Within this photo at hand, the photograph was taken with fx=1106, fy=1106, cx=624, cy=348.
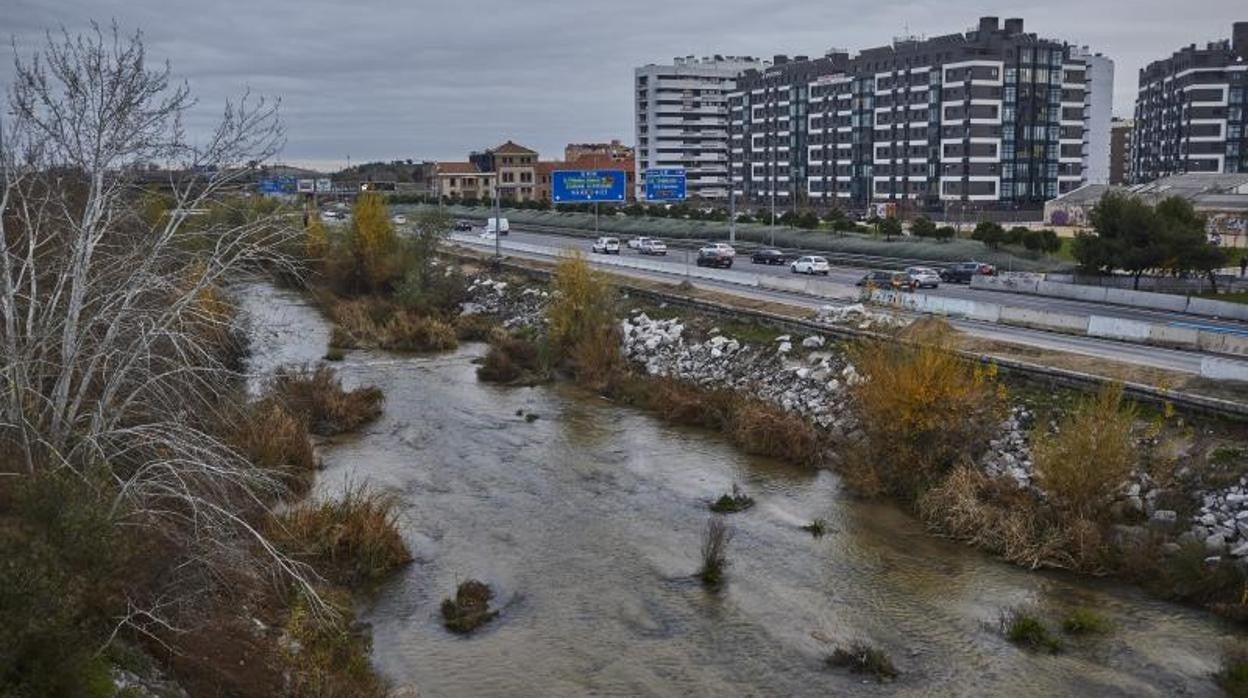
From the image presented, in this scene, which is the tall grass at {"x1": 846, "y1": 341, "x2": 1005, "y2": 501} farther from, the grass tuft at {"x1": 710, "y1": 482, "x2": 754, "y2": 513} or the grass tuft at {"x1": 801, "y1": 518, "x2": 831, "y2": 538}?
the grass tuft at {"x1": 710, "y1": 482, "x2": 754, "y2": 513}

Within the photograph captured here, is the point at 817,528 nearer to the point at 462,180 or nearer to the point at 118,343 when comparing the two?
the point at 118,343

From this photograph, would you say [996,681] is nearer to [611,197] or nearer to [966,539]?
[966,539]

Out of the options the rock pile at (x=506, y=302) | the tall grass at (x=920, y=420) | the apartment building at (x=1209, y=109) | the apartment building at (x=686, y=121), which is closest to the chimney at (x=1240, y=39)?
the apartment building at (x=1209, y=109)

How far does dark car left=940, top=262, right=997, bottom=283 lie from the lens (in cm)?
5494

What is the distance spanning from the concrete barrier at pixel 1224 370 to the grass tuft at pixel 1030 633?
38.1 ft

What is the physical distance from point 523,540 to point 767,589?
211 inches

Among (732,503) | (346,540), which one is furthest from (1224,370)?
(346,540)

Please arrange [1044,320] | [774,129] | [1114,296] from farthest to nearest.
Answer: [774,129] < [1114,296] < [1044,320]

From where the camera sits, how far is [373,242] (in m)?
57.6

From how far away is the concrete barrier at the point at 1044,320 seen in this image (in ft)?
118

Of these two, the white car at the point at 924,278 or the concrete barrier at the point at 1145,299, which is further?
the white car at the point at 924,278

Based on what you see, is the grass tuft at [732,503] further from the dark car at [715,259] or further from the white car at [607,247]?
the white car at [607,247]

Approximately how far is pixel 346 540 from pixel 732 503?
27.9 ft

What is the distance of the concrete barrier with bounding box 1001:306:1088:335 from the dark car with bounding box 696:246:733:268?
925 inches
